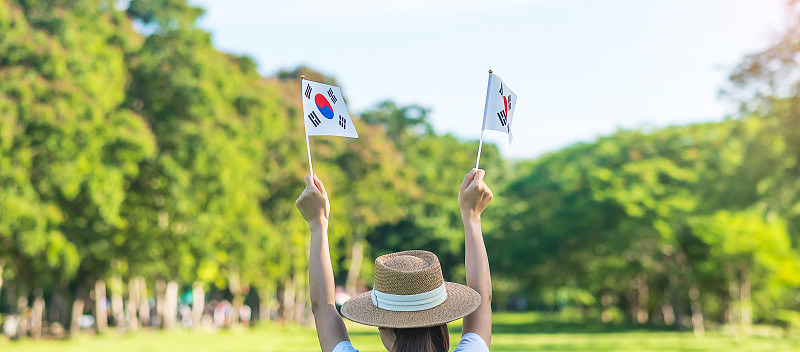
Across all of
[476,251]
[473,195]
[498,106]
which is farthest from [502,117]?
[476,251]

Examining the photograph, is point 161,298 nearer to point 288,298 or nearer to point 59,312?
point 59,312

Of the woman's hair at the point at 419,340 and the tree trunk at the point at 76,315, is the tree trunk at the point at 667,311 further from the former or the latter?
the woman's hair at the point at 419,340

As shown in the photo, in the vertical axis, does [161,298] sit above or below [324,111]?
below

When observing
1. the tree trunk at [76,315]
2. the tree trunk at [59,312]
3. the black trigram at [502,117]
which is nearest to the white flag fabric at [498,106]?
the black trigram at [502,117]

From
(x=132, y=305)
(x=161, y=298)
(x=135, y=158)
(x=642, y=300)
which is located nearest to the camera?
(x=135, y=158)

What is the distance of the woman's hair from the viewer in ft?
8.91

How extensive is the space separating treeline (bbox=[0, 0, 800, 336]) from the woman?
15.4 metres

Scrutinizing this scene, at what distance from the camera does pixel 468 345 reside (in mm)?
2762

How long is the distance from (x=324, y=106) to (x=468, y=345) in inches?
54.4

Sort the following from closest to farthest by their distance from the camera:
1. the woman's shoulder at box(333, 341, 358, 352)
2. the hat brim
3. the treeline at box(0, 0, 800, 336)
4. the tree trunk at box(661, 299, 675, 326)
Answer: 1. the hat brim
2. the woman's shoulder at box(333, 341, 358, 352)
3. the treeline at box(0, 0, 800, 336)
4. the tree trunk at box(661, 299, 675, 326)

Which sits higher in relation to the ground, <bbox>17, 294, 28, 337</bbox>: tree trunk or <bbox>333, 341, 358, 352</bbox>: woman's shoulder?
<bbox>333, 341, 358, 352</bbox>: woman's shoulder

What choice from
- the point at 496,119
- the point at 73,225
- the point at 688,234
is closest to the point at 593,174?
the point at 688,234

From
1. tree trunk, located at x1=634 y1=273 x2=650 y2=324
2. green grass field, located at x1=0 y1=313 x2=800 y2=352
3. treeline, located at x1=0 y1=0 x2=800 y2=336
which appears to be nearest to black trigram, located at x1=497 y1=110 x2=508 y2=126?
treeline, located at x1=0 y1=0 x2=800 y2=336

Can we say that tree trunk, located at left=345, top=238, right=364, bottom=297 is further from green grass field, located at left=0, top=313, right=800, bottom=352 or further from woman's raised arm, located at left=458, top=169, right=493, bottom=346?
woman's raised arm, located at left=458, top=169, right=493, bottom=346
